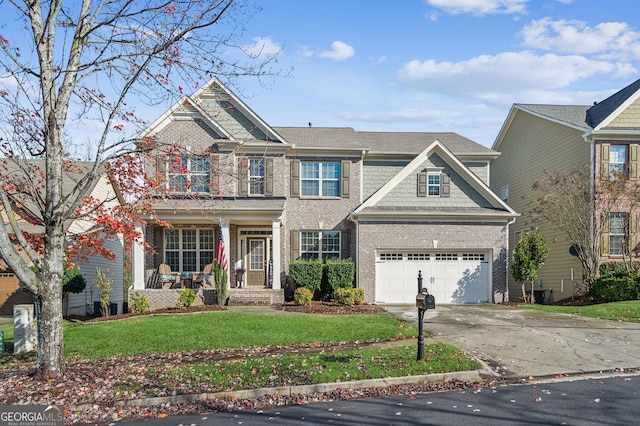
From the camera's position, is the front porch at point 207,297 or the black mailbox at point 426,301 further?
the front porch at point 207,297

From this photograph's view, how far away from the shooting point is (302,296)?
18969mm

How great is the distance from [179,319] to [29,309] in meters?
4.14

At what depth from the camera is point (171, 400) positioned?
804cm

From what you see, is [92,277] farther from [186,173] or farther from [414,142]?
[186,173]

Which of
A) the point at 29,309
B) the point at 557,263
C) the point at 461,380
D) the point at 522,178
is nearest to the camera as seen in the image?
the point at 461,380

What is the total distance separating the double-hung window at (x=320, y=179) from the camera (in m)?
22.2

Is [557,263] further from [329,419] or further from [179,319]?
[329,419]

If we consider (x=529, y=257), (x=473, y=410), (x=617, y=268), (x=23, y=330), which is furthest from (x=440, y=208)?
(x=23, y=330)

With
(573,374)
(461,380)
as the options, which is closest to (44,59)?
(461,380)

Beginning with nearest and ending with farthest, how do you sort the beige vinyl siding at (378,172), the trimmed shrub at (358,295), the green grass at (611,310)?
the green grass at (611,310), the trimmed shrub at (358,295), the beige vinyl siding at (378,172)

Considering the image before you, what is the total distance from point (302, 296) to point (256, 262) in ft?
13.1

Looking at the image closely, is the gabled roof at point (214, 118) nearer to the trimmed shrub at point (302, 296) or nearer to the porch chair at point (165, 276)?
the porch chair at point (165, 276)

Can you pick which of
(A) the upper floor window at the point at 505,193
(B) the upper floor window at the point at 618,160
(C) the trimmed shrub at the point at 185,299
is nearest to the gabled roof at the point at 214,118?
(C) the trimmed shrub at the point at 185,299

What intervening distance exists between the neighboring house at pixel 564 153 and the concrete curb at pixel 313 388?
1541 cm
